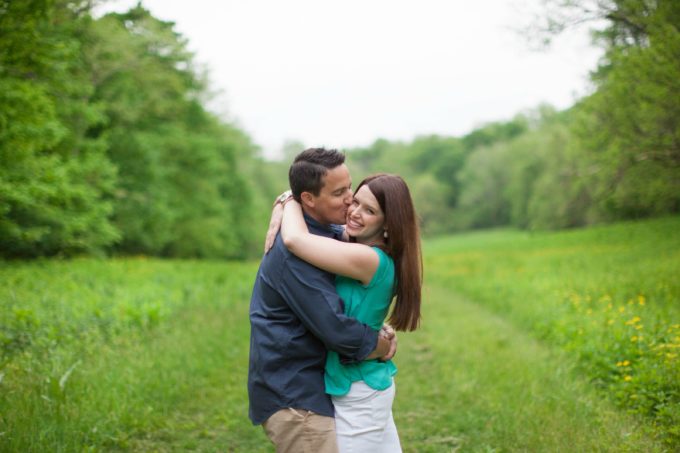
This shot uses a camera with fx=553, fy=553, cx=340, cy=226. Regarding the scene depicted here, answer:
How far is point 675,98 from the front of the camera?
8.73m

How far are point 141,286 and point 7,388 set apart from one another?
744cm

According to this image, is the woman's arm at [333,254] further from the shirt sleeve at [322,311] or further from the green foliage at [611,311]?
the green foliage at [611,311]

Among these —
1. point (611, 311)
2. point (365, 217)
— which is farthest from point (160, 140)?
point (365, 217)

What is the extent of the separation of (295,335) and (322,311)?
0.84 feet

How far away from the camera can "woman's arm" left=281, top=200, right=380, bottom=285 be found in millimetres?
2674

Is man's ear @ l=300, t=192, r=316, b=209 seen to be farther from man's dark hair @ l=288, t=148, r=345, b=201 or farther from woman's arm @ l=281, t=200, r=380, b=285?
woman's arm @ l=281, t=200, r=380, b=285

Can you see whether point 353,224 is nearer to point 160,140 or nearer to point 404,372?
point 404,372

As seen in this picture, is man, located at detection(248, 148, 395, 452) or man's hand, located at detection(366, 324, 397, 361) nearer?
man, located at detection(248, 148, 395, 452)

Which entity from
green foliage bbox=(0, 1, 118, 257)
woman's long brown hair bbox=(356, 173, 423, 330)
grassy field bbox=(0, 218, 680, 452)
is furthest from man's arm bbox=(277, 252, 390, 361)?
green foliage bbox=(0, 1, 118, 257)

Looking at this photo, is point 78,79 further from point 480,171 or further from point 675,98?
point 480,171

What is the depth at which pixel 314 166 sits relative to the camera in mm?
2898

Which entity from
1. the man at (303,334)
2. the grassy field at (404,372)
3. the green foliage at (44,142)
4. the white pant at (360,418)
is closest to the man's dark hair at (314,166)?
the man at (303,334)

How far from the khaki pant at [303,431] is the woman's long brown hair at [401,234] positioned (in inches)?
28.2

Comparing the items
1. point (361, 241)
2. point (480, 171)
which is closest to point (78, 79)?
point (361, 241)
